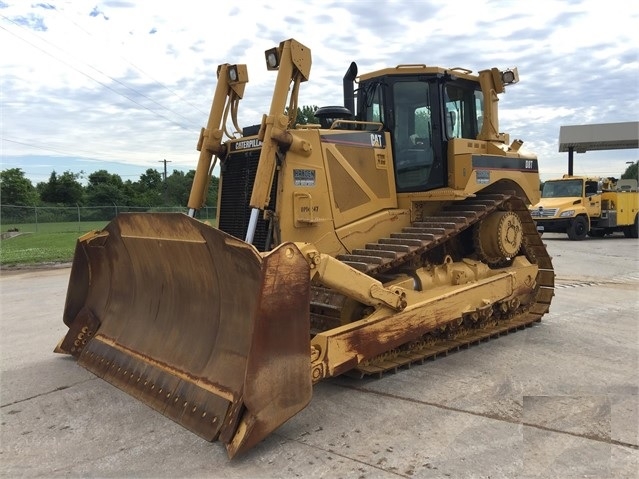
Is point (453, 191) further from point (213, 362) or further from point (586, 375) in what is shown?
point (213, 362)

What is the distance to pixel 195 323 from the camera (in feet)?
14.2

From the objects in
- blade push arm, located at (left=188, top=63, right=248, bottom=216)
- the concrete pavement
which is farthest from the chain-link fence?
the concrete pavement

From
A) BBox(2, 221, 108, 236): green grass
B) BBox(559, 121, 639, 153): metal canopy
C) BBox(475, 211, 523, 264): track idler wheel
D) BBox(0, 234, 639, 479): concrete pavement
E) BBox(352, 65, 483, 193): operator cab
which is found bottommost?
BBox(0, 234, 639, 479): concrete pavement

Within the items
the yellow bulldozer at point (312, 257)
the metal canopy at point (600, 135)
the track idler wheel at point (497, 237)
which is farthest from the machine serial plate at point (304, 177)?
the metal canopy at point (600, 135)

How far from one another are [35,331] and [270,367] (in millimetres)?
4871

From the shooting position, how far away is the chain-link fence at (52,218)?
2644 centimetres

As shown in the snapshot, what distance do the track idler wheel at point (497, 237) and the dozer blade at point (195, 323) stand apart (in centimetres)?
345

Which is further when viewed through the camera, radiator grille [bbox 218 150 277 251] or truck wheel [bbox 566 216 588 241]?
Result: truck wheel [bbox 566 216 588 241]

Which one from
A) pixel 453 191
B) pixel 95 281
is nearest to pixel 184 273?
pixel 95 281

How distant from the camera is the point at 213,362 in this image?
3.92m

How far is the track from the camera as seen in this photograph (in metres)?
4.91

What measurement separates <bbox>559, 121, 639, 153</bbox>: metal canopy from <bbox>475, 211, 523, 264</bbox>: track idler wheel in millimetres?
26683

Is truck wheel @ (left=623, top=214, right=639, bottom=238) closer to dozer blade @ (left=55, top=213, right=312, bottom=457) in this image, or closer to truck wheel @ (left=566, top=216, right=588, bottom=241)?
truck wheel @ (left=566, top=216, right=588, bottom=241)

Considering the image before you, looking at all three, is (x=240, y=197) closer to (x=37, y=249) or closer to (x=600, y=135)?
(x=37, y=249)
